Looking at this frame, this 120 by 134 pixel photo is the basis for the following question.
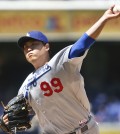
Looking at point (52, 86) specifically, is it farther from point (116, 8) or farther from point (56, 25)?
point (56, 25)

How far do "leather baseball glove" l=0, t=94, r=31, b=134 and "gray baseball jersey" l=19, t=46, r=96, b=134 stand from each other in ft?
0.44

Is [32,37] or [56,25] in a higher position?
[56,25]

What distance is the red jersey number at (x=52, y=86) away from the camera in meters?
4.40

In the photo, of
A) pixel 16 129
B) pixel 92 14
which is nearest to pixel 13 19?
pixel 92 14

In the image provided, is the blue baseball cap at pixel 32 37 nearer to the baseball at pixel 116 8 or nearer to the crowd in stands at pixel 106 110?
the baseball at pixel 116 8

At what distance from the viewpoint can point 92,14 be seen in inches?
532

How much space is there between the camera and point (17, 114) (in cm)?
482

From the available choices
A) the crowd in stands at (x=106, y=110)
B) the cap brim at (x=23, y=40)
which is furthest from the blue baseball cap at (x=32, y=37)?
the crowd in stands at (x=106, y=110)

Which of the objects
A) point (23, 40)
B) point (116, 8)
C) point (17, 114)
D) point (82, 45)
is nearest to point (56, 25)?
point (17, 114)

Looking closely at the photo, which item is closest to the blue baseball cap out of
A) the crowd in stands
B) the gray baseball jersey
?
the gray baseball jersey

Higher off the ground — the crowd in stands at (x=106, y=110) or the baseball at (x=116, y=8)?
the crowd in stands at (x=106, y=110)

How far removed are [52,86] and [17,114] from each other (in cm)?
55

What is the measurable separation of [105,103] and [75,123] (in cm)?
790

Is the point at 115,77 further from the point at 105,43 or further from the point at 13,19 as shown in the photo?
the point at 13,19
